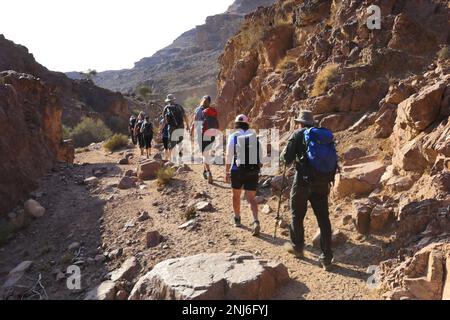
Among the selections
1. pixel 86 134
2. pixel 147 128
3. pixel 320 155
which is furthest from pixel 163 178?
pixel 86 134

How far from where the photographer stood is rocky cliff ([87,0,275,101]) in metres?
85.1

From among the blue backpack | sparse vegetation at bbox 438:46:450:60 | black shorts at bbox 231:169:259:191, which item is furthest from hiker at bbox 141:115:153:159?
the blue backpack

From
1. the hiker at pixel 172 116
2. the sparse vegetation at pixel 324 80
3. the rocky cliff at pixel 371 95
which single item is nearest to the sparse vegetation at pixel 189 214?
the rocky cliff at pixel 371 95

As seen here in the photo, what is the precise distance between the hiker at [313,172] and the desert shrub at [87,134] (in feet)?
83.0

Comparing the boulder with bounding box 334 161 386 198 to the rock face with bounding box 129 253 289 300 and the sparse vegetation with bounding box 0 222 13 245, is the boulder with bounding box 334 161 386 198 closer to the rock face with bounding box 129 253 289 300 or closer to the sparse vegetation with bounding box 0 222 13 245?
the rock face with bounding box 129 253 289 300

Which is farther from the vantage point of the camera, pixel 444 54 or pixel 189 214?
pixel 444 54

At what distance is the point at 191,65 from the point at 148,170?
93.9 m

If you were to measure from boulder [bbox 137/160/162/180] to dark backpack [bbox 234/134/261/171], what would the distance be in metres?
4.45

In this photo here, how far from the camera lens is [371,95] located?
971 cm

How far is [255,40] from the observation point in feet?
54.7


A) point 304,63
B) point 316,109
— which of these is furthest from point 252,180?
point 304,63

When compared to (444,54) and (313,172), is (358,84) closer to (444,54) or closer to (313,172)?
(444,54)

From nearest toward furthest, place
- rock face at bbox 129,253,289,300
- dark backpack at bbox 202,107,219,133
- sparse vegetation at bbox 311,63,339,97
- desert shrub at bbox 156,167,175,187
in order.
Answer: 1. rock face at bbox 129,253,289,300
2. dark backpack at bbox 202,107,219,133
3. desert shrub at bbox 156,167,175,187
4. sparse vegetation at bbox 311,63,339,97
